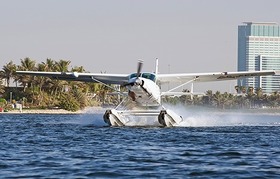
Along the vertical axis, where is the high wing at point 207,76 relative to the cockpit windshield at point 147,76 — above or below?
above

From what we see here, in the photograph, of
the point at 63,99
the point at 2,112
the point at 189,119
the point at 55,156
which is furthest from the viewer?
the point at 63,99

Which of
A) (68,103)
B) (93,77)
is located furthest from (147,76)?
(68,103)

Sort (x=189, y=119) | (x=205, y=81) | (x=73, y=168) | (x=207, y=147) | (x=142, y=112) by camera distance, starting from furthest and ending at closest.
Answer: (x=205, y=81)
(x=189, y=119)
(x=142, y=112)
(x=207, y=147)
(x=73, y=168)

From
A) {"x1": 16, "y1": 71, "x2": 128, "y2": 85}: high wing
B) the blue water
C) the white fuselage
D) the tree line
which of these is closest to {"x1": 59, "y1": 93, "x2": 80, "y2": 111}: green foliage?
the tree line

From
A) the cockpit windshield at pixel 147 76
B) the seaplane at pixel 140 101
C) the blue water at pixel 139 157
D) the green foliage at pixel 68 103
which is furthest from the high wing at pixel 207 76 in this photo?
the green foliage at pixel 68 103

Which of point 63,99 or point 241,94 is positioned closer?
point 63,99

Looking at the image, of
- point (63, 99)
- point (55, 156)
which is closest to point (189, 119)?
point (55, 156)

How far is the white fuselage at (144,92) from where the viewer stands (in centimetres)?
3192

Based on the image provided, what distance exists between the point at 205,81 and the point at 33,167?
1019 inches

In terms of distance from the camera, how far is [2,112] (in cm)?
9538

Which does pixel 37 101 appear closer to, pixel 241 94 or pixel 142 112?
pixel 142 112

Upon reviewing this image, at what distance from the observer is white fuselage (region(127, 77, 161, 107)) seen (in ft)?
105

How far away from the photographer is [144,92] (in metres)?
32.7

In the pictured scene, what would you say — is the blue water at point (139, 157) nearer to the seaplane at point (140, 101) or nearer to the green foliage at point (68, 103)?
the seaplane at point (140, 101)
